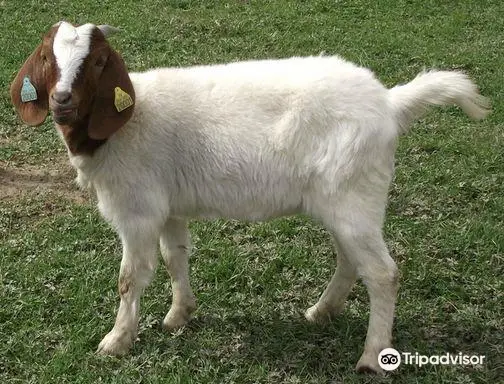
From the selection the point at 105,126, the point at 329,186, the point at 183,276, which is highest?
the point at 105,126

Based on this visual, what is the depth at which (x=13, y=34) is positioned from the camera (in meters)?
Result: 9.30

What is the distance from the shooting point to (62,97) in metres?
3.49

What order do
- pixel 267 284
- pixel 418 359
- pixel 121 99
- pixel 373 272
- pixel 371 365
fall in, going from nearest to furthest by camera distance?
pixel 121 99 → pixel 373 272 → pixel 371 365 → pixel 418 359 → pixel 267 284

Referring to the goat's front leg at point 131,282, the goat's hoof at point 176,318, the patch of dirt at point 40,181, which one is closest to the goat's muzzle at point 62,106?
the goat's front leg at point 131,282

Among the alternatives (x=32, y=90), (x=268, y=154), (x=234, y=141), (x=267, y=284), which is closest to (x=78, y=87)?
(x=32, y=90)

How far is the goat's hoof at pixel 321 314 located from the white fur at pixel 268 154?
0.46 m

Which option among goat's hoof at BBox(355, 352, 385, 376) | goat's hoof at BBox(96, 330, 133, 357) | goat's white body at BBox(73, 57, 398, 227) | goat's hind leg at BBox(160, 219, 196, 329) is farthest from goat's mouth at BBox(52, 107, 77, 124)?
goat's hoof at BBox(355, 352, 385, 376)

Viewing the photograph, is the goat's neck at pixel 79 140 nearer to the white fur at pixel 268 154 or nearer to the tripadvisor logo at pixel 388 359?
the white fur at pixel 268 154

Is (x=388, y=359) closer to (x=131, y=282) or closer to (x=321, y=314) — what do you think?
(x=321, y=314)

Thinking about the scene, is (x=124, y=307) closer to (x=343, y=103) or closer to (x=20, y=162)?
(x=343, y=103)

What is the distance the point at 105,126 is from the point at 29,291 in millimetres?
1545

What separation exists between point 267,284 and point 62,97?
6.35ft

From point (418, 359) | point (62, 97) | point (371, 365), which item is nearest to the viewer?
point (62, 97)

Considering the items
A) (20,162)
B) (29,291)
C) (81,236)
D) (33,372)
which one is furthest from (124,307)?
(20,162)
